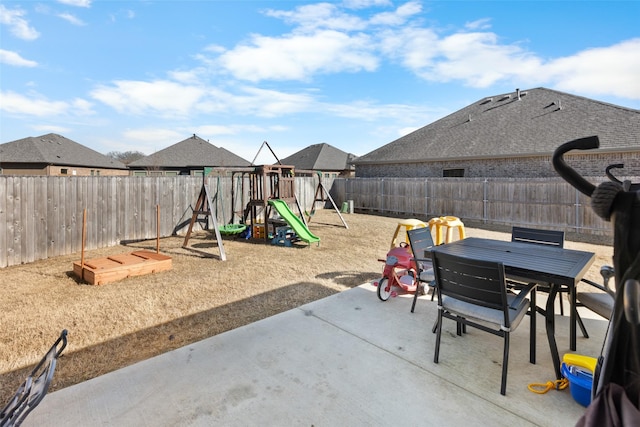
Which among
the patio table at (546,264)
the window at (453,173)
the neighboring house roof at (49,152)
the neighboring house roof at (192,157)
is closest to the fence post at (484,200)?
the window at (453,173)

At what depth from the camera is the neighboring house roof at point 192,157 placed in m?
26.0

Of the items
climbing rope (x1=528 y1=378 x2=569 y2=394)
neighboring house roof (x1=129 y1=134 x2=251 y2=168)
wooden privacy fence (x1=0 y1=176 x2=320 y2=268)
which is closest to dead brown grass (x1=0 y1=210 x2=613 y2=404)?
wooden privacy fence (x1=0 y1=176 x2=320 y2=268)

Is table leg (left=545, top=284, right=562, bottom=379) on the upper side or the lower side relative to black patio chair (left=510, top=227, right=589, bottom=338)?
lower

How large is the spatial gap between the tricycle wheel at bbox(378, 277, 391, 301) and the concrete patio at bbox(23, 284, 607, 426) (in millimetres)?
694

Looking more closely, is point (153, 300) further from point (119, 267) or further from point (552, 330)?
point (552, 330)

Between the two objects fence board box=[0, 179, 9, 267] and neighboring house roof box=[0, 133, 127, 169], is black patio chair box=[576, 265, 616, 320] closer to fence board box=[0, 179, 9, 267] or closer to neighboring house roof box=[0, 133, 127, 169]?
fence board box=[0, 179, 9, 267]

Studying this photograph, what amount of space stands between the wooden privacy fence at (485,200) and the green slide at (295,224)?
6.96 meters

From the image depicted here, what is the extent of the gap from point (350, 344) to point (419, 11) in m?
8.45

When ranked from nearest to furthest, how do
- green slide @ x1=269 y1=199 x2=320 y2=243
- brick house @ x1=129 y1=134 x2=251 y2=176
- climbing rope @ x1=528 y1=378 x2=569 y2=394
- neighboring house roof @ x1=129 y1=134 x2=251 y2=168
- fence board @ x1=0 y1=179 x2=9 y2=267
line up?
climbing rope @ x1=528 y1=378 x2=569 y2=394, fence board @ x1=0 y1=179 x2=9 y2=267, green slide @ x1=269 y1=199 x2=320 y2=243, brick house @ x1=129 y1=134 x2=251 y2=176, neighboring house roof @ x1=129 y1=134 x2=251 y2=168

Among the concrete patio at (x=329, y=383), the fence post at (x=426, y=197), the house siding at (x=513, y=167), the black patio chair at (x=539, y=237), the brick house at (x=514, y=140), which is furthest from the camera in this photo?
the fence post at (x=426, y=197)

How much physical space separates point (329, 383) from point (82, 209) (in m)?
7.60

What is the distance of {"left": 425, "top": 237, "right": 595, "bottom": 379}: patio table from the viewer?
8.41ft

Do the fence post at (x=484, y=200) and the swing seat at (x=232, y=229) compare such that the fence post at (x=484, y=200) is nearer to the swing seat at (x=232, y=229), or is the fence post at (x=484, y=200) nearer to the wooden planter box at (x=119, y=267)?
the swing seat at (x=232, y=229)

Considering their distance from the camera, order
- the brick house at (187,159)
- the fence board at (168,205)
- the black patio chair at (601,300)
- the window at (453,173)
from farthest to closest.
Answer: the brick house at (187,159) → the window at (453,173) → the fence board at (168,205) → the black patio chair at (601,300)
